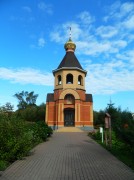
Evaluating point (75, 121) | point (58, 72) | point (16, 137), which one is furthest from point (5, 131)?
point (58, 72)

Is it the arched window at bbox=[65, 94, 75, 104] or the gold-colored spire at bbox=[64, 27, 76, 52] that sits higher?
the gold-colored spire at bbox=[64, 27, 76, 52]

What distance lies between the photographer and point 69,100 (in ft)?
135

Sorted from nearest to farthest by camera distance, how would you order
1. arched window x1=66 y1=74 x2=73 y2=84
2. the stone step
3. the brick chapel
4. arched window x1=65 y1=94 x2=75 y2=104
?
the stone step, the brick chapel, arched window x1=65 y1=94 x2=75 y2=104, arched window x1=66 y1=74 x2=73 y2=84

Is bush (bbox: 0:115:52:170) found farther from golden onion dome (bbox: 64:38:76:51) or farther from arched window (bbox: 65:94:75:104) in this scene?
golden onion dome (bbox: 64:38:76:51)

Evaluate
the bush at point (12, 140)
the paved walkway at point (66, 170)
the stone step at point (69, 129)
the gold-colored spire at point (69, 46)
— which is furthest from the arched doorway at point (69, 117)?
the paved walkway at point (66, 170)

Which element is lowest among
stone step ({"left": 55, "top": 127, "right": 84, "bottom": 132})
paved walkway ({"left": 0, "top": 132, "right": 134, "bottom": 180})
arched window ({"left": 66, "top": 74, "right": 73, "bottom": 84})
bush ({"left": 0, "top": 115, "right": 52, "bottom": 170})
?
paved walkway ({"left": 0, "top": 132, "right": 134, "bottom": 180})

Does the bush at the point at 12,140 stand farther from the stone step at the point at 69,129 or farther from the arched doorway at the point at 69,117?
the arched doorway at the point at 69,117

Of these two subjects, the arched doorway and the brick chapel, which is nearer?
the brick chapel

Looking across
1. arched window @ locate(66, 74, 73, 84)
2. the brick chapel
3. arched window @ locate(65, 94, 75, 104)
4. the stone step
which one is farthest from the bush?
arched window @ locate(66, 74, 73, 84)

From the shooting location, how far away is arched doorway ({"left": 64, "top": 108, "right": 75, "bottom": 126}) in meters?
40.3

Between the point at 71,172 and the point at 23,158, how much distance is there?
3.52 metres

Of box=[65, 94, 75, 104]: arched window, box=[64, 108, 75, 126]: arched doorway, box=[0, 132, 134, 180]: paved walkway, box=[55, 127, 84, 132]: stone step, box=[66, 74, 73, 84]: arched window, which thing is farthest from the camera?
box=[66, 74, 73, 84]: arched window

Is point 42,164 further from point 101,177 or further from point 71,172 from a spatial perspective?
point 101,177

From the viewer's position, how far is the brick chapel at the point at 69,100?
39.7 metres
